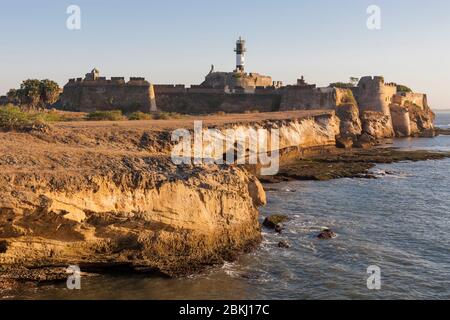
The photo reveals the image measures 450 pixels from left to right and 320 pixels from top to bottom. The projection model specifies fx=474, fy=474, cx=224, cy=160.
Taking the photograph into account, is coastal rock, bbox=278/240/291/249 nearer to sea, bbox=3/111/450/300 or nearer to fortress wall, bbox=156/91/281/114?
sea, bbox=3/111/450/300

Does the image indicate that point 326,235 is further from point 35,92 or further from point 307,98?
point 307,98

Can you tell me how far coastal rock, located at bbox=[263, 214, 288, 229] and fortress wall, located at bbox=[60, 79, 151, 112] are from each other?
99.6ft

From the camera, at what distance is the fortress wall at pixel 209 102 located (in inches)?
1905

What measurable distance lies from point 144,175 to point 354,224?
29.3 ft

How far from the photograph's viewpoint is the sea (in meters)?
10.8

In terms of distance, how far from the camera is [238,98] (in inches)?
1937

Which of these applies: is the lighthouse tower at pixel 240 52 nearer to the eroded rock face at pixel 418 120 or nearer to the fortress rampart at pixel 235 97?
the fortress rampart at pixel 235 97

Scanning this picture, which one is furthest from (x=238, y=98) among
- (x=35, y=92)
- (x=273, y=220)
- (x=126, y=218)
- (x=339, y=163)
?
(x=126, y=218)

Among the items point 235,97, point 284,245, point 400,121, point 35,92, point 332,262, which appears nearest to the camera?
point 332,262

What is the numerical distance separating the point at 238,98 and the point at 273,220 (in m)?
33.7

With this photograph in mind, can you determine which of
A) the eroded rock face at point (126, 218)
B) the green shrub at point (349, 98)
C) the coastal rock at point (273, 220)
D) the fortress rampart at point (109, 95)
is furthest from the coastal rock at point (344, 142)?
the eroded rock face at point (126, 218)
